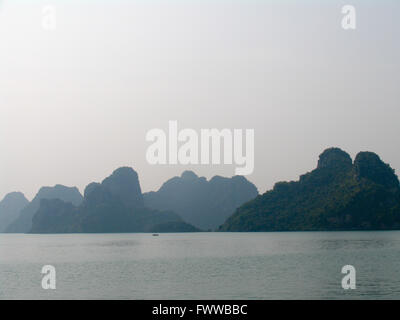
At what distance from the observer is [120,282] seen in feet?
170

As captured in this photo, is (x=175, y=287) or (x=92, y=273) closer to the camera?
(x=175, y=287)
